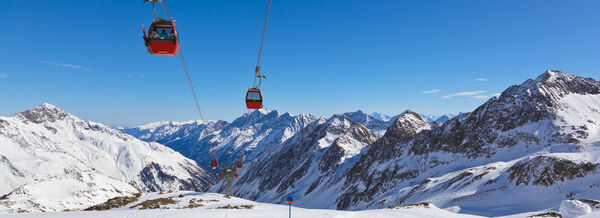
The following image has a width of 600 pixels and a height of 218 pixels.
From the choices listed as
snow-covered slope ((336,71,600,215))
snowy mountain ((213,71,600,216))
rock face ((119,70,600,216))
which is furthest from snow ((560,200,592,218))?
snowy mountain ((213,71,600,216))

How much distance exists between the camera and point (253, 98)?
25938 mm

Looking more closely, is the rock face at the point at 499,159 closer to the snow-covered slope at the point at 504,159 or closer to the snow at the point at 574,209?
the snow-covered slope at the point at 504,159

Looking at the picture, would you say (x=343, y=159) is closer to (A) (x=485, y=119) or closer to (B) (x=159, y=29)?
(A) (x=485, y=119)

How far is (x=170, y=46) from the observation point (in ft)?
48.9

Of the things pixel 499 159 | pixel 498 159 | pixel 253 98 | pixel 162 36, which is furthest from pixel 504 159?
pixel 162 36

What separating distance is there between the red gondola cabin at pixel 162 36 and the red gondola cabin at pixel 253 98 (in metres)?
11.1

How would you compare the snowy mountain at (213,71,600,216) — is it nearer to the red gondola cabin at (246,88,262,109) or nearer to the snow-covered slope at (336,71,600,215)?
the snow-covered slope at (336,71,600,215)

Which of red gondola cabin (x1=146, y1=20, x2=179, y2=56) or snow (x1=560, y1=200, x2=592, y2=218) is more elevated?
red gondola cabin (x1=146, y1=20, x2=179, y2=56)

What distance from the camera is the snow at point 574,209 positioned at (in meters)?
26.4

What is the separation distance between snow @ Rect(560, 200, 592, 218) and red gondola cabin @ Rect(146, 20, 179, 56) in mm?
35183

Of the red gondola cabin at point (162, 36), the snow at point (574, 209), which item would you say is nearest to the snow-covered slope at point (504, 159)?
the snow at point (574, 209)

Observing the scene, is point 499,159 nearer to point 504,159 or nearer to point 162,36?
point 504,159

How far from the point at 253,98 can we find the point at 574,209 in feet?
100

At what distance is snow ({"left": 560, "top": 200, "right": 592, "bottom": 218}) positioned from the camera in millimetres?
26438
